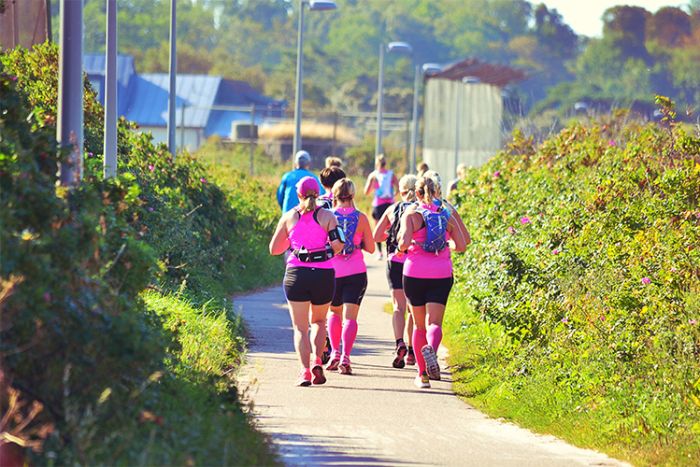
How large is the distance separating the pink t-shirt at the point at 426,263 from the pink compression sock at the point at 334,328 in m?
0.86

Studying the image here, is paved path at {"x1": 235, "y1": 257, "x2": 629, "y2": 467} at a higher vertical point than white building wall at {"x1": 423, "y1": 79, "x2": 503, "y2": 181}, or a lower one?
lower

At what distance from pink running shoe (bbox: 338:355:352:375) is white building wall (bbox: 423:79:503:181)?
27100 millimetres

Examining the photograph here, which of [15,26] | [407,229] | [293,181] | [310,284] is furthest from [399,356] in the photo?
[15,26]

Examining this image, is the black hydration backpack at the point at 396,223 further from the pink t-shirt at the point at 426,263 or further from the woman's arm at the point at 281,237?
the woman's arm at the point at 281,237

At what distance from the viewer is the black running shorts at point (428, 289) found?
7.51 m

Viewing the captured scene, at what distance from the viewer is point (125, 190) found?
543 cm

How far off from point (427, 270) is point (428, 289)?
166 mm

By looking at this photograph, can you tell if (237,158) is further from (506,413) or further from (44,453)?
(44,453)

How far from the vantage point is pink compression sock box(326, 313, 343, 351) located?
801cm

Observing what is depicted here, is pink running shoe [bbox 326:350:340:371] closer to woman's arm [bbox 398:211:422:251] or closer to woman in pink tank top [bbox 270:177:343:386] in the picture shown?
woman in pink tank top [bbox 270:177:343:386]

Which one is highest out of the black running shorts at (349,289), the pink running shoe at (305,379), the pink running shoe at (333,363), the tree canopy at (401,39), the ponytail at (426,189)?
the tree canopy at (401,39)

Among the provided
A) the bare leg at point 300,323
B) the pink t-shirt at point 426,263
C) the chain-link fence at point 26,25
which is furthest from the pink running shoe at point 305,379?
the chain-link fence at point 26,25

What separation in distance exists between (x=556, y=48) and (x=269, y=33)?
3625 cm

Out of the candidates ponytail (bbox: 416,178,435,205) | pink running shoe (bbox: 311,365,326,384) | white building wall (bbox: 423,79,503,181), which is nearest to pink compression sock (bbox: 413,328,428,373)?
pink running shoe (bbox: 311,365,326,384)
